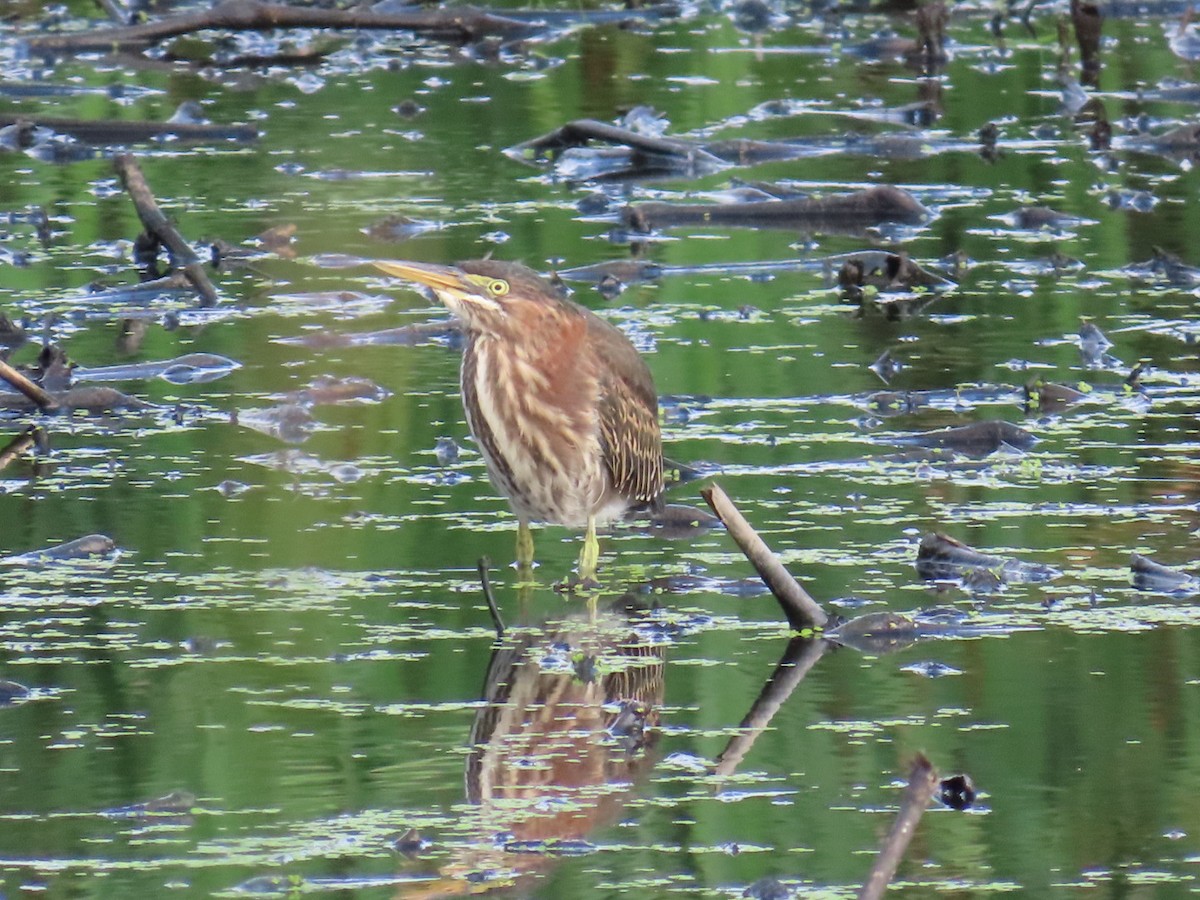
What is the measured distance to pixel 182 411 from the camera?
8.21 metres

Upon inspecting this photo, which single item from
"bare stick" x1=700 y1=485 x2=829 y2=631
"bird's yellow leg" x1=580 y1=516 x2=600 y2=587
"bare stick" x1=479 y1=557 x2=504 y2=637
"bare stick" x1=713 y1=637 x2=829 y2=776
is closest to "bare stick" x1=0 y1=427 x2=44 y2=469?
"bird's yellow leg" x1=580 y1=516 x2=600 y2=587

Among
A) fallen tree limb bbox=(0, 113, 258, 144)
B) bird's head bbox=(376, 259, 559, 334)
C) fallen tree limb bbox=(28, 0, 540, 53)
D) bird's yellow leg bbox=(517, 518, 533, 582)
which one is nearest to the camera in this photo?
bird's yellow leg bbox=(517, 518, 533, 582)

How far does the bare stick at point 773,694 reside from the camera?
205 inches

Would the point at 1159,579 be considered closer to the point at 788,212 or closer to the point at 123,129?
the point at 788,212

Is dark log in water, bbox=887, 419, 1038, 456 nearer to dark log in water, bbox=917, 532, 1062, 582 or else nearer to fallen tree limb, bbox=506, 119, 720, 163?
dark log in water, bbox=917, 532, 1062, 582

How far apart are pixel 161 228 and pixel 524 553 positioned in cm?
362

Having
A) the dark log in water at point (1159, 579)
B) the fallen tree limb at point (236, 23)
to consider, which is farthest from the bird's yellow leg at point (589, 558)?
the fallen tree limb at point (236, 23)

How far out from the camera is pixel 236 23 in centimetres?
1437

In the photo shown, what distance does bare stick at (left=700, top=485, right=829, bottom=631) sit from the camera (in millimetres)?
5559

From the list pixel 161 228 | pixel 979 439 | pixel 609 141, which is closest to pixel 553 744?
pixel 979 439

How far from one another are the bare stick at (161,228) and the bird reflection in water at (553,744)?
3833mm

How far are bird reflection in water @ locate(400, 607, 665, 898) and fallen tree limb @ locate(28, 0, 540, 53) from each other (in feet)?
28.7

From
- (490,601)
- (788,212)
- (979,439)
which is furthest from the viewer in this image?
(788,212)

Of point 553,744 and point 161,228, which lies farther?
point 161,228
